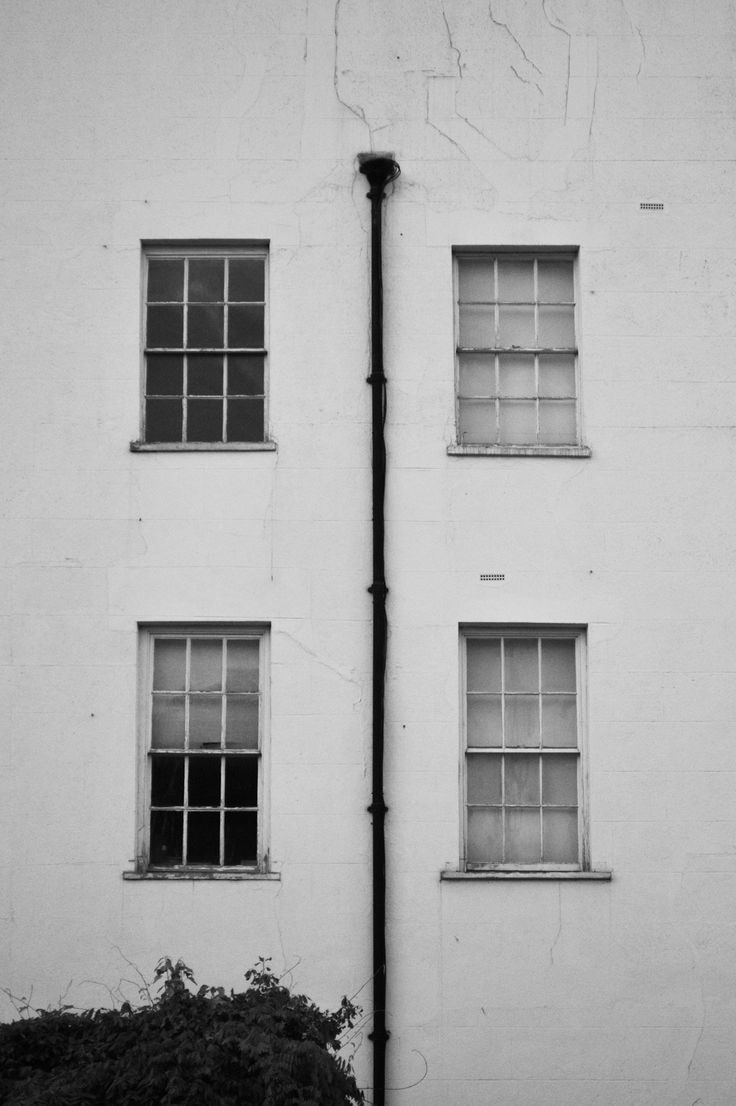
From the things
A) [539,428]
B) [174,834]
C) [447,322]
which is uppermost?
[447,322]

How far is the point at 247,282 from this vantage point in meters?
11.8

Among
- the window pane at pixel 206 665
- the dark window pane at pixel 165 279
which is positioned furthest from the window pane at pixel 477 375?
the window pane at pixel 206 665

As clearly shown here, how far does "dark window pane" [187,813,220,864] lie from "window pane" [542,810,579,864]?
9.38 ft

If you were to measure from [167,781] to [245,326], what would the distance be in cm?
417

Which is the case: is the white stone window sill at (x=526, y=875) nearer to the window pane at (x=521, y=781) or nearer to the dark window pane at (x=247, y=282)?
the window pane at (x=521, y=781)

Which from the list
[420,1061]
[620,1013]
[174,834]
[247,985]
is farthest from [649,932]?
[174,834]

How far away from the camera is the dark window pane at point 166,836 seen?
1111 cm

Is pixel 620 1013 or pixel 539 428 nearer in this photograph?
pixel 620 1013

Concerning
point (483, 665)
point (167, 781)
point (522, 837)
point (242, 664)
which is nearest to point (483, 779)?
point (522, 837)

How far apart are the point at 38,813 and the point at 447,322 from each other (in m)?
5.63

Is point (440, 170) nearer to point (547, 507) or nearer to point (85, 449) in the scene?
point (547, 507)

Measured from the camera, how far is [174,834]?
11156mm

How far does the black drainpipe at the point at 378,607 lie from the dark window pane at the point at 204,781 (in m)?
1.40

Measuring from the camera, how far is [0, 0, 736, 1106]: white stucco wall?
10812mm
